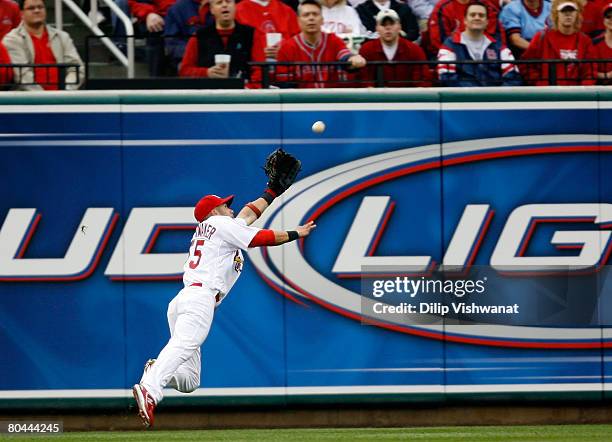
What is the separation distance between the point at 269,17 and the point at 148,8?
3.74 ft

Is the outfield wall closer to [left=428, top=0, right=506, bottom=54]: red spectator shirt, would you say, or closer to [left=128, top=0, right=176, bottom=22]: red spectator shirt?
[left=428, top=0, right=506, bottom=54]: red spectator shirt

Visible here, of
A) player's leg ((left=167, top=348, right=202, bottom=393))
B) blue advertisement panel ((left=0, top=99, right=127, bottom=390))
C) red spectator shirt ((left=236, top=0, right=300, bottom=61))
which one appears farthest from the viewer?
red spectator shirt ((left=236, top=0, right=300, bottom=61))

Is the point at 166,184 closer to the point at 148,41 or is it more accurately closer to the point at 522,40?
the point at 148,41

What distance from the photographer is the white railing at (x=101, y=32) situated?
1162cm

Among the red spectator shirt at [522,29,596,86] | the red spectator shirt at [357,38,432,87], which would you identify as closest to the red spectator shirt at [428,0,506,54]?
the red spectator shirt at [522,29,596,86]

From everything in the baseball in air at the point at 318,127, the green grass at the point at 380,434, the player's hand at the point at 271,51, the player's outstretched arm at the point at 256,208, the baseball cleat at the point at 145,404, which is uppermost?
the player's hand at the point at 271,51

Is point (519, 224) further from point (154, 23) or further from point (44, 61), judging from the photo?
point (44, 61)

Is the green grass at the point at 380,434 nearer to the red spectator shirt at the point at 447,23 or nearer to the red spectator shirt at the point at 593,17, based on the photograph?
the red spectator shirt at the point at 447,23

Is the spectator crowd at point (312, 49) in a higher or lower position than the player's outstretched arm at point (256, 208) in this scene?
higher

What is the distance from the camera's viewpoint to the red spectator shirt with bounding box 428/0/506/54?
12297mm

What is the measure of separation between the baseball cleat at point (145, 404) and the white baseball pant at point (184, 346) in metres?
0.04

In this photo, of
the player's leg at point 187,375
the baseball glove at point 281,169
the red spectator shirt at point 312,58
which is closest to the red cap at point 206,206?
the baseball glove at point 281,169

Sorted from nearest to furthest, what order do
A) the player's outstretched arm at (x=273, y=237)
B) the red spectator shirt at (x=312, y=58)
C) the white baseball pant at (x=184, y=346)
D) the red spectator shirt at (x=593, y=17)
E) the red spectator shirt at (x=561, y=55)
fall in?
the player's outstretched arm at (x=273, y=237), the white baseball pant at (x=184, y=346), the red spectator shirt at (x=312, y=58), the red spectator shirt at (x=561, y=55), the red spectator shirt at (x=593, y=17)

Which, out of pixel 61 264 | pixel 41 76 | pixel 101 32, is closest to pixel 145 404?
pixel 61 264
